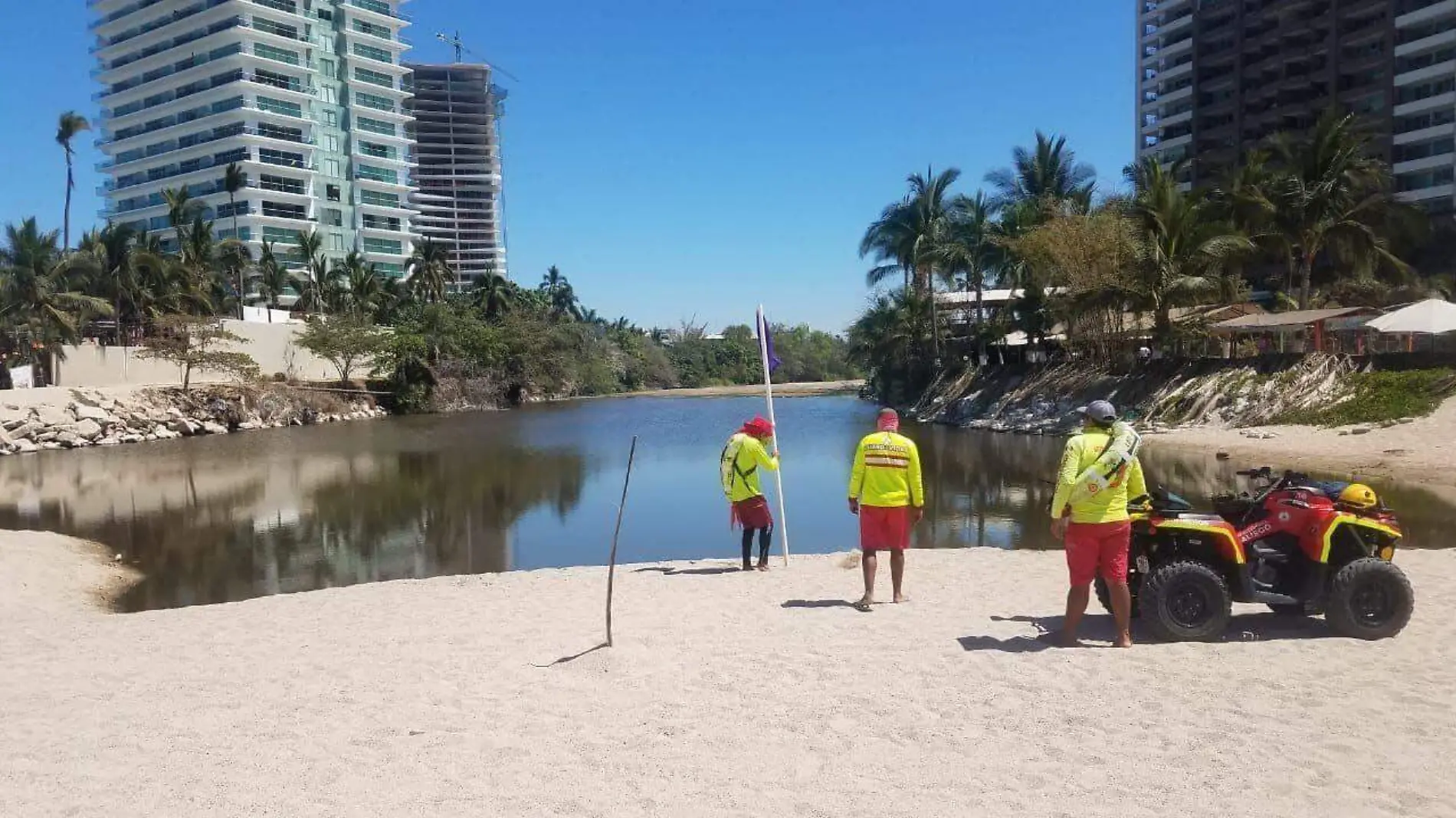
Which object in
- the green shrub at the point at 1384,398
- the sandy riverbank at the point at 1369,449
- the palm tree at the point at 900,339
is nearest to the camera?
the sandy riverbank at the point at 1369,449

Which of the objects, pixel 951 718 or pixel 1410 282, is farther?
pixel 1410 282

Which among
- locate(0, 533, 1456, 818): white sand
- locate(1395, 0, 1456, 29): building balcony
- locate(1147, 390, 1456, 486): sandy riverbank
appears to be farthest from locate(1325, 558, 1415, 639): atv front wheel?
locate(1395, 0, 1456, 29): building balcony

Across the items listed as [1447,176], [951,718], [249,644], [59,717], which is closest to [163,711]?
[59,717]

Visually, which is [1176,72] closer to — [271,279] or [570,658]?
[271,279]

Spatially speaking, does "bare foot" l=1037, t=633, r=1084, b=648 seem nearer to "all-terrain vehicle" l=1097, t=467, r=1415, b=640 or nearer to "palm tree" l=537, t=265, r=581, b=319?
"all-terrain vehicle" l=1097, t=467, r=1415, b=640

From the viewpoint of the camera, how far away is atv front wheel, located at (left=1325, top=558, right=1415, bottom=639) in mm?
6609

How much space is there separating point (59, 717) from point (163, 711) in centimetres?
64

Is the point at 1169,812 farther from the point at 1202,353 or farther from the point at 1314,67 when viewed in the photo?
the point at 1314,67

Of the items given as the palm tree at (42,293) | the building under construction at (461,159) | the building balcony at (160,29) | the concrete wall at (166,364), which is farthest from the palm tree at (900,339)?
the building under construction at (461,159)

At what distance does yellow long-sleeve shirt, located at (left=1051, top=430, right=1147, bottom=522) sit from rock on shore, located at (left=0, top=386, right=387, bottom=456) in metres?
39.0

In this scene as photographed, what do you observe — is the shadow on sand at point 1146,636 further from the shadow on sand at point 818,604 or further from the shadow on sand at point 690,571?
the shadow on sand at point 690,571

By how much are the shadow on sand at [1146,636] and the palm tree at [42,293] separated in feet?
151

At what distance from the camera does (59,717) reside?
616 cm

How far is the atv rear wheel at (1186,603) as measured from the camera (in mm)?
6598
